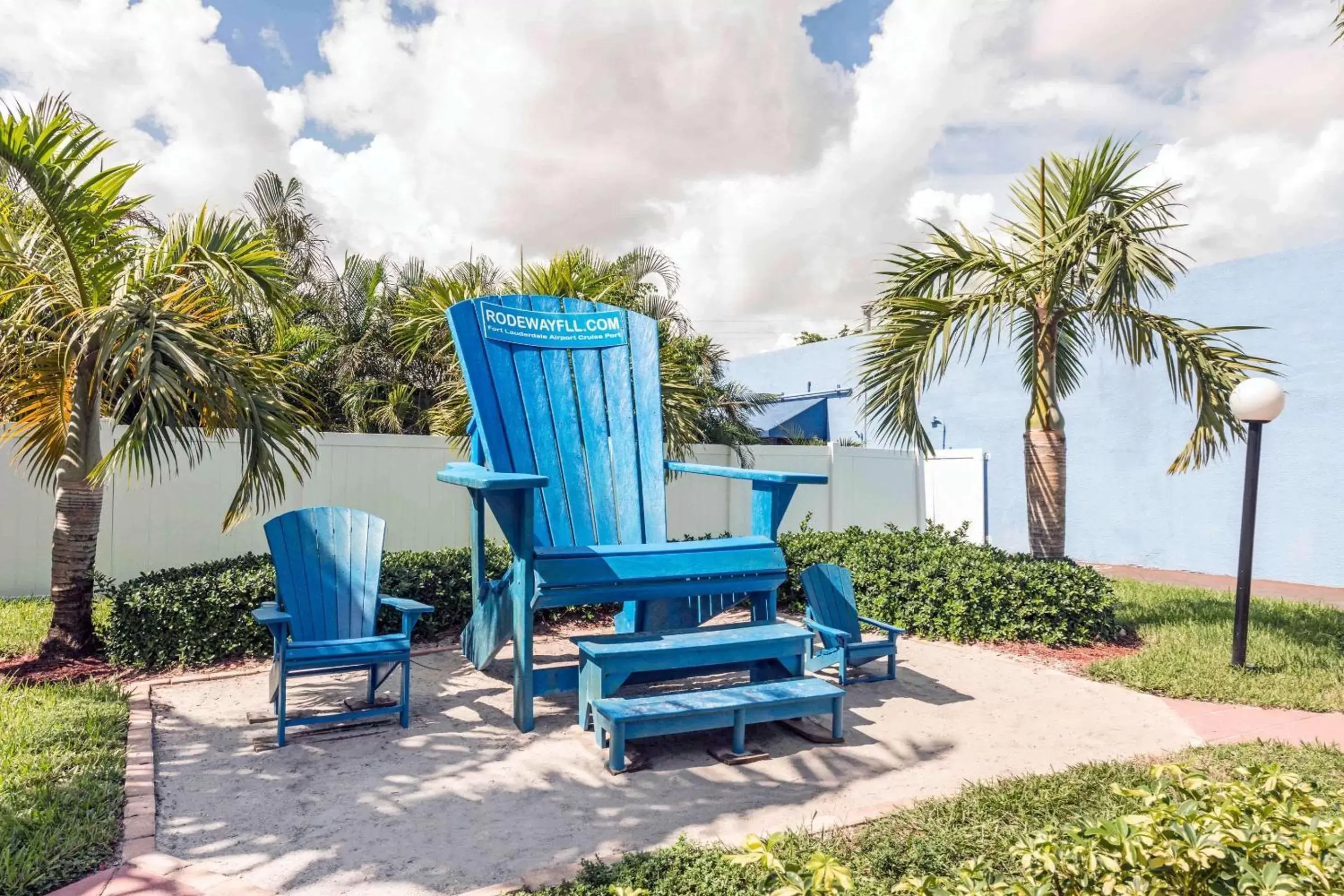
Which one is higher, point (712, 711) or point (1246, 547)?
point (1246, 547)

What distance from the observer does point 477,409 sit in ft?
13.9

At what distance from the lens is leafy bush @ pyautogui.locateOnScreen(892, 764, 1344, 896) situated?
1.55 metres

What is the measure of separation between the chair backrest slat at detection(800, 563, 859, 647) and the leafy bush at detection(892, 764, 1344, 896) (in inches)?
107

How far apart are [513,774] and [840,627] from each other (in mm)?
2114

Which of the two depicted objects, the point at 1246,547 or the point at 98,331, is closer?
the point at 98,331

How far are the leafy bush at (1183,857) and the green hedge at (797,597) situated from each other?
3.87 metres

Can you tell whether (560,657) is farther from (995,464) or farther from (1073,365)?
(995,464)

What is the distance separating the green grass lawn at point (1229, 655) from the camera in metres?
4.36

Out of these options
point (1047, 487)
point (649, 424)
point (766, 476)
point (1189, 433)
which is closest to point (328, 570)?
point (649, 424)

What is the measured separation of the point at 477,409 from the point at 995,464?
10371 millimetres

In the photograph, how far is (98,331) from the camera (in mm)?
4254

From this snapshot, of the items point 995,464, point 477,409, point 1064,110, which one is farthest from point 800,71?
point 995,464

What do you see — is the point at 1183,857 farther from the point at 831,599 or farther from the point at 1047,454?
the point at 1047,454

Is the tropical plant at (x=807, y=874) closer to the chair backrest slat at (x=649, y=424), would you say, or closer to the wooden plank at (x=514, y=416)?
the wooden plank at (x=514, y=416)
